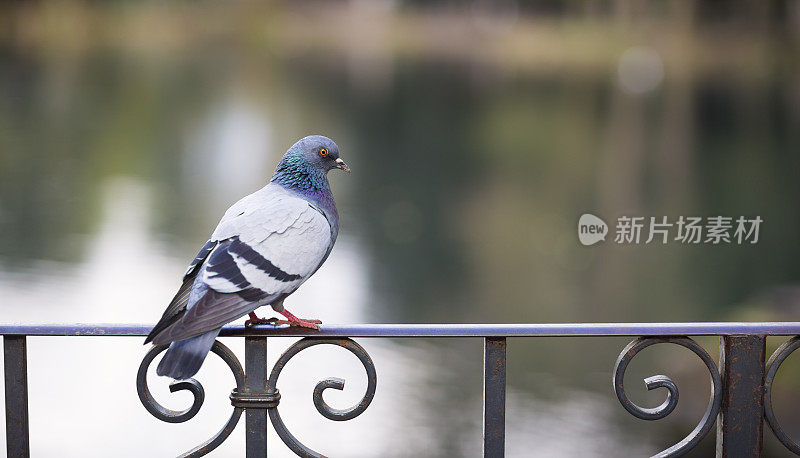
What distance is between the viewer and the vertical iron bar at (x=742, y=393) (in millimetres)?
1773

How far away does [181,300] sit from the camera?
5.86ft

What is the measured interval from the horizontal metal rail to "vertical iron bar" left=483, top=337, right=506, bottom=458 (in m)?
0.04

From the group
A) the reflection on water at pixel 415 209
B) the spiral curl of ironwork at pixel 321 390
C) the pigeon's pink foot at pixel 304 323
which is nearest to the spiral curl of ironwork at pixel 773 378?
the spiral curl of ironwork at pixel 321 390

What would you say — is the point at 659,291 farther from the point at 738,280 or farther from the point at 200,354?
the point at 200,354

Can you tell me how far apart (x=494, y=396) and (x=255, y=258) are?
56 centimetres

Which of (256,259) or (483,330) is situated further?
(256,259)

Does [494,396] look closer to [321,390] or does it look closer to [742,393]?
[321,390]

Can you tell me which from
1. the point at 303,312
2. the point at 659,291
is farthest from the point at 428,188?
the point at 303,312

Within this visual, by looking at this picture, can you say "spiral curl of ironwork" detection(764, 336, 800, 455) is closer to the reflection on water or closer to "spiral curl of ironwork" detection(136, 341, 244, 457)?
"spiral curl of ironwork" detection(136, 341, 244, 457)

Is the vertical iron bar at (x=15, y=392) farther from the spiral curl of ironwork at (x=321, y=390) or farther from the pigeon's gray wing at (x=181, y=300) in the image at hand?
the spiral curl of ironwork at (x=321, y=390)

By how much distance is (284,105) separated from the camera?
29.4m

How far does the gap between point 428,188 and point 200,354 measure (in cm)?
1779

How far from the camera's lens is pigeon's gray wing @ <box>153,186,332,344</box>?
1.73 metres

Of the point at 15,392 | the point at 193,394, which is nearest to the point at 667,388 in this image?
the point at 193,394
